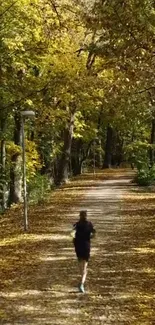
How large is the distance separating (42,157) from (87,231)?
23.9 m

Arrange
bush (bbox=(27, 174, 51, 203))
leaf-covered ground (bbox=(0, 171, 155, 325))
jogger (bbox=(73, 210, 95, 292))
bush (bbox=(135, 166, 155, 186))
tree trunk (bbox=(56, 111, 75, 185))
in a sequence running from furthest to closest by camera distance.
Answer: tree trunk (bbox=(56, 111, 75, 185)) → bush (bbox=(135, 166, 155, 186)) → bush (bbox=(27, 174, 51, 203)) → jogger (bbox=(73, 210, 95, 292)) → leaf-covered ground (bbox=(0, 171, 155, 325))

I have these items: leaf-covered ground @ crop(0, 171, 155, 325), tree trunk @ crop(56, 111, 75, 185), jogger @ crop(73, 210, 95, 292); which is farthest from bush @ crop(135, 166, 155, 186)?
jogger @ crop(73, 210, 95, 292)

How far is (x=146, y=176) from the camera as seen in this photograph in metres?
35.4

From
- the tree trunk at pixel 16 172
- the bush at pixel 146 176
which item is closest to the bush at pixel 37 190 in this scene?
the tree trunk at pixel 16 172

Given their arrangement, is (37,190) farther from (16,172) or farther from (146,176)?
(146,176)

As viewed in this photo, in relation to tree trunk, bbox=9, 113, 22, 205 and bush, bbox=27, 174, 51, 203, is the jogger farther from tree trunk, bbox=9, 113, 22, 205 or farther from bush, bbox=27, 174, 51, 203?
bush, bbox=27, 174, 51, 203

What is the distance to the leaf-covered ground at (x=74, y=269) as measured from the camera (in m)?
10.2

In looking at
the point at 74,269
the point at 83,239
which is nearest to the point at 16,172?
the point at 74,269

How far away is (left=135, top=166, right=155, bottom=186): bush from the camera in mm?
34938

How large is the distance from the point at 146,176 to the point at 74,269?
22.4 meters

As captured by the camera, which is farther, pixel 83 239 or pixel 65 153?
pixel 65 153

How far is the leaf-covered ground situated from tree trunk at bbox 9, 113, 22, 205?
2.41 m

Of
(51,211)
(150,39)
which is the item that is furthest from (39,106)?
(150,39)

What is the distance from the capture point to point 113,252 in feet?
51.3
